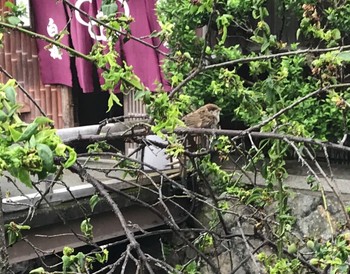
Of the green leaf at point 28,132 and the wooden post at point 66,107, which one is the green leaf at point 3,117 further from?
the wooden post at point 66,107

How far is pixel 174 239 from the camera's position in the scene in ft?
25.2

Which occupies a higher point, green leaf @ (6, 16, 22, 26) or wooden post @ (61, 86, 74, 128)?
green leaf @ (6, 16, 22, 26)

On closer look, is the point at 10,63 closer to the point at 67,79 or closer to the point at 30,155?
the point at 67,79

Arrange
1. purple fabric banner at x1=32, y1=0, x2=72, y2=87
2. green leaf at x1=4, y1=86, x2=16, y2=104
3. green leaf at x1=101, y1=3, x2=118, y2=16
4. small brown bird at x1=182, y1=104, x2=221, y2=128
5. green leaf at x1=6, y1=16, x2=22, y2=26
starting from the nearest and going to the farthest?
green leaf at x1=4, y1=86, x2=16, y2=104
green leaf at x1=6, y1=16, x2=22, y2=26
green leaf at x1=101, y1=3, x2=118, y2=16
small brown bird at x1=182, y1=104, x2=221, y2=128
purple fabric banner at x1=32, y1=0, x2=72, y2=87

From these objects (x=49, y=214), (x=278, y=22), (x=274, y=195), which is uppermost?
(x=278, y=22)

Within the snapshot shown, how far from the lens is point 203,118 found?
4922 millimetres

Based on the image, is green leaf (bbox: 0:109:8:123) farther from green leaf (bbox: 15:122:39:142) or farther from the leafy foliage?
green leaf (bbox: 15:122:39:142)

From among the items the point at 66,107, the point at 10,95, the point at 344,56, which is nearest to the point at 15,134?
the point at 10,95

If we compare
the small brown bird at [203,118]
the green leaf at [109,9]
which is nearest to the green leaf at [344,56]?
the green leaf at [109,9]

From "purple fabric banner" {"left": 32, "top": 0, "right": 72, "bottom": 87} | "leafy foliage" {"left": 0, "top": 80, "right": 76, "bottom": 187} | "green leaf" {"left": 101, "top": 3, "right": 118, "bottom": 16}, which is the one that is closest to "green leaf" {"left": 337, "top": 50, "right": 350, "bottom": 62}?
"green leaf" {"left": 101, "top": 3, "right": 118, "bottom": 16}

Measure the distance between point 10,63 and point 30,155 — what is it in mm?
6381

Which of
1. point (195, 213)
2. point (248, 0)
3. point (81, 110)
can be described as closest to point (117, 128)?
point (248, 0)

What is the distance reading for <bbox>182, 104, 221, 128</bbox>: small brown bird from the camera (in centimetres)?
482

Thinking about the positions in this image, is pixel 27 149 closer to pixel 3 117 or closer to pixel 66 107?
pixel 3 117
